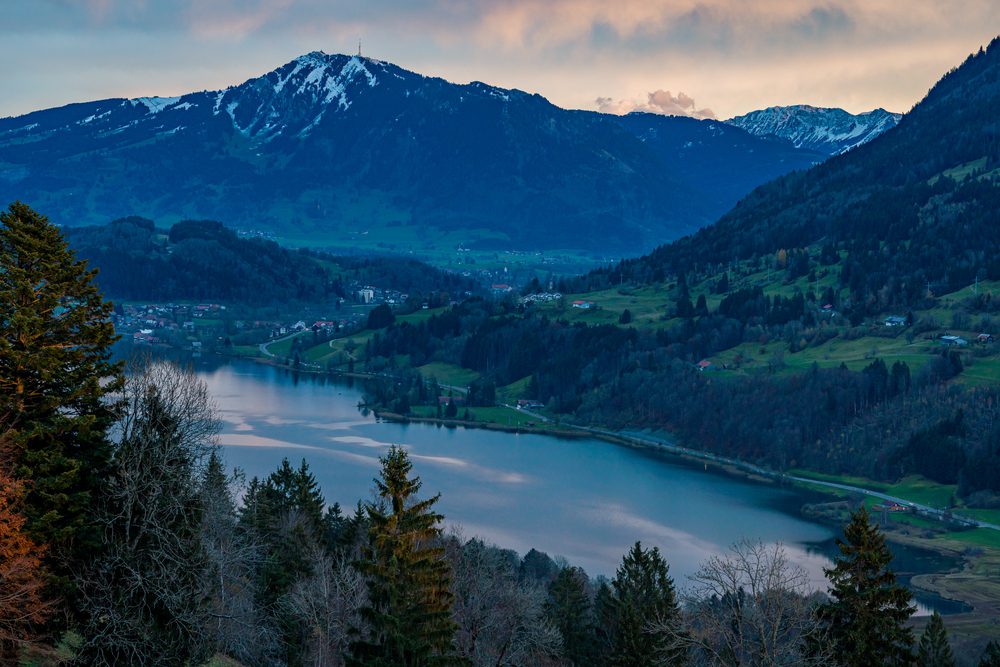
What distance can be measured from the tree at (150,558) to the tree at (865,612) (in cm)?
1208

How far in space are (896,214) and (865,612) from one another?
119 meters

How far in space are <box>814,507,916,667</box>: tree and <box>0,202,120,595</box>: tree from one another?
45.8 feet

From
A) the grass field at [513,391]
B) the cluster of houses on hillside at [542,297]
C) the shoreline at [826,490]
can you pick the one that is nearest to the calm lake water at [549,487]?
the shoreline at [826,490]

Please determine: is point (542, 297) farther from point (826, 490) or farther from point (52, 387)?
point (52, 387)

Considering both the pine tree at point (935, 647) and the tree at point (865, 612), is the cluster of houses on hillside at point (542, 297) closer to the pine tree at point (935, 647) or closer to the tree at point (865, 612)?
the pine tree at point (935, 647)

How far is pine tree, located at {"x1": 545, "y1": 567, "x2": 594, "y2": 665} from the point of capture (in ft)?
106

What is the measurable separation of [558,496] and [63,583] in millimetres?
53389

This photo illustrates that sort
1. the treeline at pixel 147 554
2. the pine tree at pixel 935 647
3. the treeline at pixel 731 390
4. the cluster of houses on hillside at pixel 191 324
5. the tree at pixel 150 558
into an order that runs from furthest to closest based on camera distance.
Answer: the cluster of houses on hillside at pixel 191 324 < the treeline at pixel 731 390 < the pine tree at pixel 935 647 < the tree at pixel 150 558 < the treeline at pixel 147 554

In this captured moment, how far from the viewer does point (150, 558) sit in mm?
21531

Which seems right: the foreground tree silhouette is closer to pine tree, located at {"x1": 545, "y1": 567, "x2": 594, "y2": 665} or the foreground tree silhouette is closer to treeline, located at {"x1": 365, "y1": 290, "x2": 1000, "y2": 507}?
pine tree, located at {"x1": 545, "y1": 567, "x2": 594, "y2": 665}

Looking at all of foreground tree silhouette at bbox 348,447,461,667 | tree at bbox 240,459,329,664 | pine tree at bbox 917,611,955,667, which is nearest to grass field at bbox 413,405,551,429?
tree at bbox 240,459,329,664

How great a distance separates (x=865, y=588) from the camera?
21.4 m

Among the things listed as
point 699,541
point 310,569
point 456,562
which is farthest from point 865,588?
point 699,541

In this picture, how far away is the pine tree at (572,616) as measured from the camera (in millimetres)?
32312
